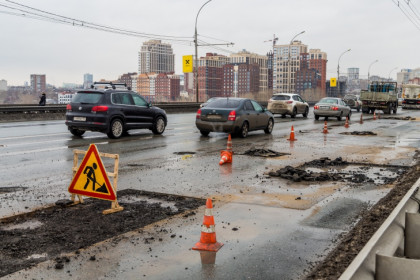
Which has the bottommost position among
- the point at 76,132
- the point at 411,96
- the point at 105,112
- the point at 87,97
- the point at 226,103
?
the point at 76,132

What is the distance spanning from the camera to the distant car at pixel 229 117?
16.6 m

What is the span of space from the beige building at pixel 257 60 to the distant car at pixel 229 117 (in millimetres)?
134574

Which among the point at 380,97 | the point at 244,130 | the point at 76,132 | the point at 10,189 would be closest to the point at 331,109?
the point at 380,97

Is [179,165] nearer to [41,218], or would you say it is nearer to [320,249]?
[41,218]

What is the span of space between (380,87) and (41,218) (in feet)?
137

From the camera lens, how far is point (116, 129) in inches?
631

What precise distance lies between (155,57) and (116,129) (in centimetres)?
9810

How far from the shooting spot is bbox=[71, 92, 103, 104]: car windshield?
15.9 meters

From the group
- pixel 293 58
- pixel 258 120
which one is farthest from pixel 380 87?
pixel 293 58

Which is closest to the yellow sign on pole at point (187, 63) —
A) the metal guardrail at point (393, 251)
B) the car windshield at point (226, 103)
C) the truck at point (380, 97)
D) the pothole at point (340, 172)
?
the truck at point (380, 97)

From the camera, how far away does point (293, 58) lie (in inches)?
5689

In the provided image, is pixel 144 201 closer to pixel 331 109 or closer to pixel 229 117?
pixel 229 117

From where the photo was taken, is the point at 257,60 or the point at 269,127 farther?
the point at 257,60

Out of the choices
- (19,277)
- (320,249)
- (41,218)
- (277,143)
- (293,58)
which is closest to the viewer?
(19,277)
